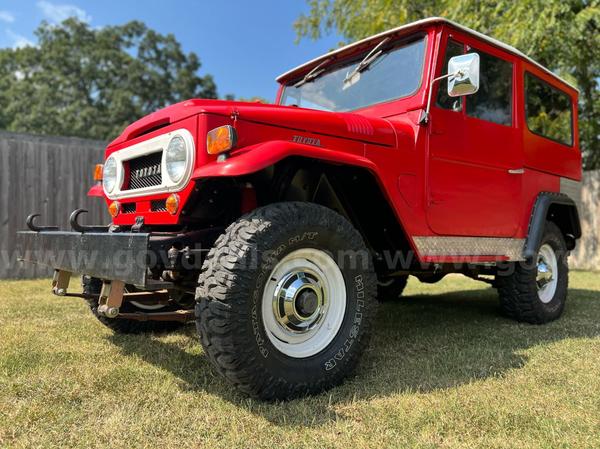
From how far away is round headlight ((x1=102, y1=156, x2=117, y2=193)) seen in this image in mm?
3160

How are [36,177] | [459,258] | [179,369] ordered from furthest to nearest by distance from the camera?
[36,177] < [459,258] < [179,369]

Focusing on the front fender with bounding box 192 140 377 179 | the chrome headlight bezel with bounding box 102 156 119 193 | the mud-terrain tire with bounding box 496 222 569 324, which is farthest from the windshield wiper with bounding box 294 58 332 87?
the mud-terrain tire with bounding box 496 222 569 324

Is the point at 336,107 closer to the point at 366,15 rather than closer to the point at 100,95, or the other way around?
the point at 366,15

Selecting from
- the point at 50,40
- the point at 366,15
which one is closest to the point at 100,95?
the point at 50,40

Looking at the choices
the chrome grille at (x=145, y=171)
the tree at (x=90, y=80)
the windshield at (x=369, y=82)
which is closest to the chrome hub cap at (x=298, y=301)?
the chrome grille at (x=145, y=171)

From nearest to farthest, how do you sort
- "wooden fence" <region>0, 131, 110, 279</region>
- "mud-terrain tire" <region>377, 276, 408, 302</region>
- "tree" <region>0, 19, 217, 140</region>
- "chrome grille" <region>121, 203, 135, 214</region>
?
"chrome grille" <region>121, 203, 135, 214</region>, "mud-terrain tire" <region>377, 276, 408, 302</region>, "wooden fence" <region>0, 131, 110, 279</region>, "tree" <region>0, 19, 217, 140</region>

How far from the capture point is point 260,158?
223 centimetres

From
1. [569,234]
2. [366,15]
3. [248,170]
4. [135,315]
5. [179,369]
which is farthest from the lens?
[366,15]

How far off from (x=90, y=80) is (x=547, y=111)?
2995cm

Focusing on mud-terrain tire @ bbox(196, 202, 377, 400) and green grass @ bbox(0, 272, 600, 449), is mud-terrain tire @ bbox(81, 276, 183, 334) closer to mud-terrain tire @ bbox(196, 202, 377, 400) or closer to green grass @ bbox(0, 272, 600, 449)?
green grass @ bbox(0, 272, 600, 449)

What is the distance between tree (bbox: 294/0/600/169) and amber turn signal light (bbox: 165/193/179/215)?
8.02 meters

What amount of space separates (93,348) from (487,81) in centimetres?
363

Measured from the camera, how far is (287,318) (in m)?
2.45

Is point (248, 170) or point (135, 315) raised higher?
point (248, 170)
